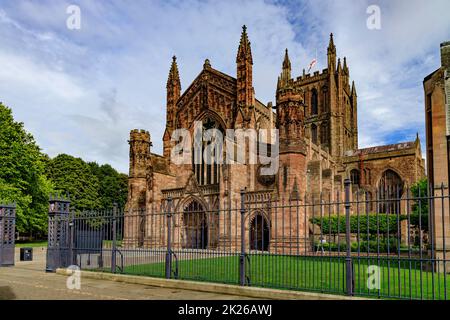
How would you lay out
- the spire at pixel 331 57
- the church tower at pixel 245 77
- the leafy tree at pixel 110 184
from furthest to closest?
the spire at pixel 331 57, the leafy tree at pixel 110 184, the church tower at pixel 245 77

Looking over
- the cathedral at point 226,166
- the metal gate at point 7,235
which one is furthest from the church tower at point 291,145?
the metal gate at point 7,235

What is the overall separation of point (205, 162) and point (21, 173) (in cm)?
1571

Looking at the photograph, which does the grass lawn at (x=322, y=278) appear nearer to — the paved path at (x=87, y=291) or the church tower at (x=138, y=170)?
the paved path at (x=87, y=291)

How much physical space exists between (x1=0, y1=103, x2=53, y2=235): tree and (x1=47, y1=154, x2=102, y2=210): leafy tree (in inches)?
422

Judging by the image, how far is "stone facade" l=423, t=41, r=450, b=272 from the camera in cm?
1460

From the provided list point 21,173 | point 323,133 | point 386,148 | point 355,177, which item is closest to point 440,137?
point 21,173

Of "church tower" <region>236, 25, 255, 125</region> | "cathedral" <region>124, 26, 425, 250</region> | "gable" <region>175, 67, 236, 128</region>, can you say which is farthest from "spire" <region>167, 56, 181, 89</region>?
"church tower" <region>236, 25, 255, 125</region>

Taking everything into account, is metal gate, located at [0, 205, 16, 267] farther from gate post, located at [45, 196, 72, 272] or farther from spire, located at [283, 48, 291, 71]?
spire, located at [283, 48, 291, 71]

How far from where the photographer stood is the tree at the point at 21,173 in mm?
31859

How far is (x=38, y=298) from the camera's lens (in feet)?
30.8

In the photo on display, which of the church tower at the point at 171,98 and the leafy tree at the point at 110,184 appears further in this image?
the leafy tree at the point at 110,184

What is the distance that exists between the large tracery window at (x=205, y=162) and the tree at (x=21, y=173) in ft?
44.4
